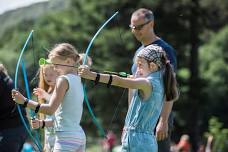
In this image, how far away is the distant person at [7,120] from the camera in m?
7.89

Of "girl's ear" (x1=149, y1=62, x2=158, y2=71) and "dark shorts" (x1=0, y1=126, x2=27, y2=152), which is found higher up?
"girl's ear" (x1=149, y1=62, x2=158, y2=71)

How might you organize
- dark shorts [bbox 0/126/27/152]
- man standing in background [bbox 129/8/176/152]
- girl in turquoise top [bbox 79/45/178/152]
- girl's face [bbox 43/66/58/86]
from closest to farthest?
girl in turquoise top [bbox 79/45/178/152] → man standing in background [bbox 129/8/176/152] → dark shorts [bbox 0/126/27/152] → girl's face [bbox 43/66/58/86]

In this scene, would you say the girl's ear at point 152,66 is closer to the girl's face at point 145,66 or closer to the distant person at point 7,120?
the girl's face at point 145,66

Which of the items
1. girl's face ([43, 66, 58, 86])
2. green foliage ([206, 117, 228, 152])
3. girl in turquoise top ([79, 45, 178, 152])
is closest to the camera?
girl in turquoise top ([79, 45, 178, 152])

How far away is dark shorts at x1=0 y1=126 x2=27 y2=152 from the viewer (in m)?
7.88

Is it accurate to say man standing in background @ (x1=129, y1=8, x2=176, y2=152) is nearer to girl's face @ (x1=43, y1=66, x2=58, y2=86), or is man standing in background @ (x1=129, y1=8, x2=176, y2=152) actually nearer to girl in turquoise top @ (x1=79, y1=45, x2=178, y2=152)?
girl in turquoise top @ (x1=79, y1=45, x2=178, y2=152)

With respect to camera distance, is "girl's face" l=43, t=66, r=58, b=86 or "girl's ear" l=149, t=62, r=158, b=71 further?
"girl's face" l=43, t=66, r=58, b=86

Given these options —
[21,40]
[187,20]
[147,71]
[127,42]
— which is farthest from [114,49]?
[147,71]

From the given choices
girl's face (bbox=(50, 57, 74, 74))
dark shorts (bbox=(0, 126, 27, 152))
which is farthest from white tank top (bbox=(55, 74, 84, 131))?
dark shorts (bbox=(0, 126, 27, 152))

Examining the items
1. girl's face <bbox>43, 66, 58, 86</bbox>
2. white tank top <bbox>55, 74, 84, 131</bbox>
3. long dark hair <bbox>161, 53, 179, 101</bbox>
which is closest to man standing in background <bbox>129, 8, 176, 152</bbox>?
long dark hair <bbox>161, 53, 179, 101</bbox>

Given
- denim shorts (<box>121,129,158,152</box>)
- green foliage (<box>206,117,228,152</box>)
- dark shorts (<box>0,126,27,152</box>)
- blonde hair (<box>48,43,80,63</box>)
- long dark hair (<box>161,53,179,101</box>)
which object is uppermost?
blonde hair (<box>48,43,80,63</box>)

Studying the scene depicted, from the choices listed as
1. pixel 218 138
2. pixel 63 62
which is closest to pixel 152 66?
pixel 63 62

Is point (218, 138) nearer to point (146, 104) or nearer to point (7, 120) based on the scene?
point (7, 120)

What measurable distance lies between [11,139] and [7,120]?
18 cm
